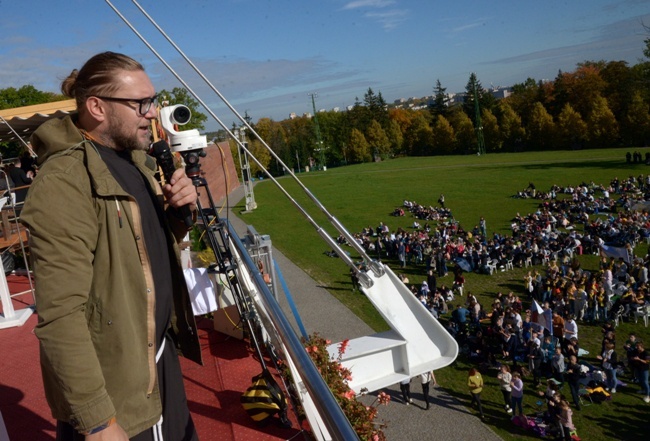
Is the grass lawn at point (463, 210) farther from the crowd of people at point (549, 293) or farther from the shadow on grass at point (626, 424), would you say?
the crowd of people at point (549, 293)

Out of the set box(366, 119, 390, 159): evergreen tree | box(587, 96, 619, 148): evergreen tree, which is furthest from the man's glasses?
box(366, 119, 390, 159): evergreen tree

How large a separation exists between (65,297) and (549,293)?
17.2 metres

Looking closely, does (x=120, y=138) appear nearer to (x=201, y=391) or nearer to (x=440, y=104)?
(x=201, y=391)

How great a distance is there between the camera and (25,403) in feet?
13.8

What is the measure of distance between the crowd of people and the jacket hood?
1065 centimetres

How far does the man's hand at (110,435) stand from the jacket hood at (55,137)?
0.72 m

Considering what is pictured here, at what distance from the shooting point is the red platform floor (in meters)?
3.94

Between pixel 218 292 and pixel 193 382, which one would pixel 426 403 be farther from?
pixel 193 382

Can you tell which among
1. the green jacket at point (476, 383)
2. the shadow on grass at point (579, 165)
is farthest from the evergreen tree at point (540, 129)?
the green jacket at point (476, 383)

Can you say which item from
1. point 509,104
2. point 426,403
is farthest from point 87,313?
point 509,104

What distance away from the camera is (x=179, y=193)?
1.57 meters

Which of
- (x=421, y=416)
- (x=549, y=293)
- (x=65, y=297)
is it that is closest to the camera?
(x=65, y=297)

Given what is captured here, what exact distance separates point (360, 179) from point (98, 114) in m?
53.3

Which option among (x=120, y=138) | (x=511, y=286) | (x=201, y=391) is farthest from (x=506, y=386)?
A: (x=120, y=138)
